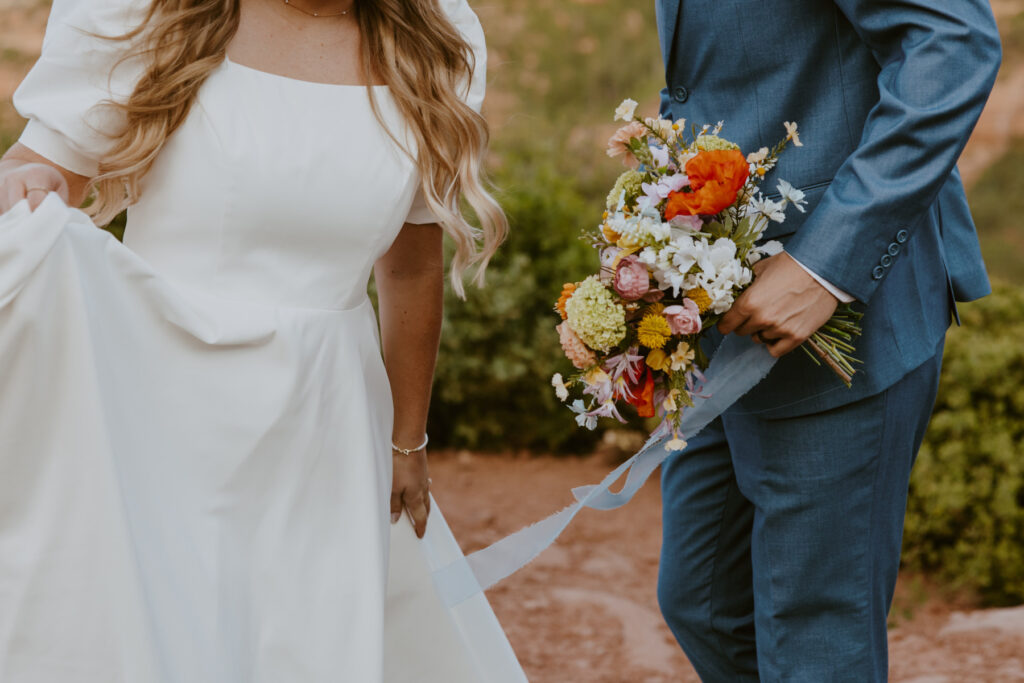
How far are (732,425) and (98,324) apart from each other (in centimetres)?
132

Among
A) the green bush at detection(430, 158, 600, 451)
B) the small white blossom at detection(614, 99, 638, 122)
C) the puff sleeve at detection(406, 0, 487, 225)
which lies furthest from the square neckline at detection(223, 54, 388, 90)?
the green bush at detection(430, 158, 600, 451)

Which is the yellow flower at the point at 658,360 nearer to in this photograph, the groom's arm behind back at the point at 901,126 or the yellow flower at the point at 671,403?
the yellow flower at the point at 671,403

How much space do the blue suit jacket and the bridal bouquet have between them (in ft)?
0.23

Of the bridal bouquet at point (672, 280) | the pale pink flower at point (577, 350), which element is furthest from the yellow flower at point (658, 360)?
the pale pink flower at point (577, 350)

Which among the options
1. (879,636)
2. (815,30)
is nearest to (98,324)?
(815,30)

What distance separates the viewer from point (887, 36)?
195 centimetres

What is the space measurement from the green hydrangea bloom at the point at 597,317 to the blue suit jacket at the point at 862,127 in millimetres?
362

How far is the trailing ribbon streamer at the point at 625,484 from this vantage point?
7.06 ft

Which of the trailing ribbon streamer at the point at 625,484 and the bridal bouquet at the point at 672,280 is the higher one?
the bridal bouquet at the point at 672,280

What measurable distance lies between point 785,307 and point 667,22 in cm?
69

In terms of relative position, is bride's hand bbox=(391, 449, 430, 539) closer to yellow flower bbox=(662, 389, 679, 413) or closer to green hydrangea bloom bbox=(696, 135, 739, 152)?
yellow flower bbox=(662, 389, 679, 413)

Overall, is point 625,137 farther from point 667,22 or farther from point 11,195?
point 11,195

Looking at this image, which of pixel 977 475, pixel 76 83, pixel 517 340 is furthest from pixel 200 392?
pixel 517 340

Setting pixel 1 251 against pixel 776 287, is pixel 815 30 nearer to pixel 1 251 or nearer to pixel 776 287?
pixel 776 287
